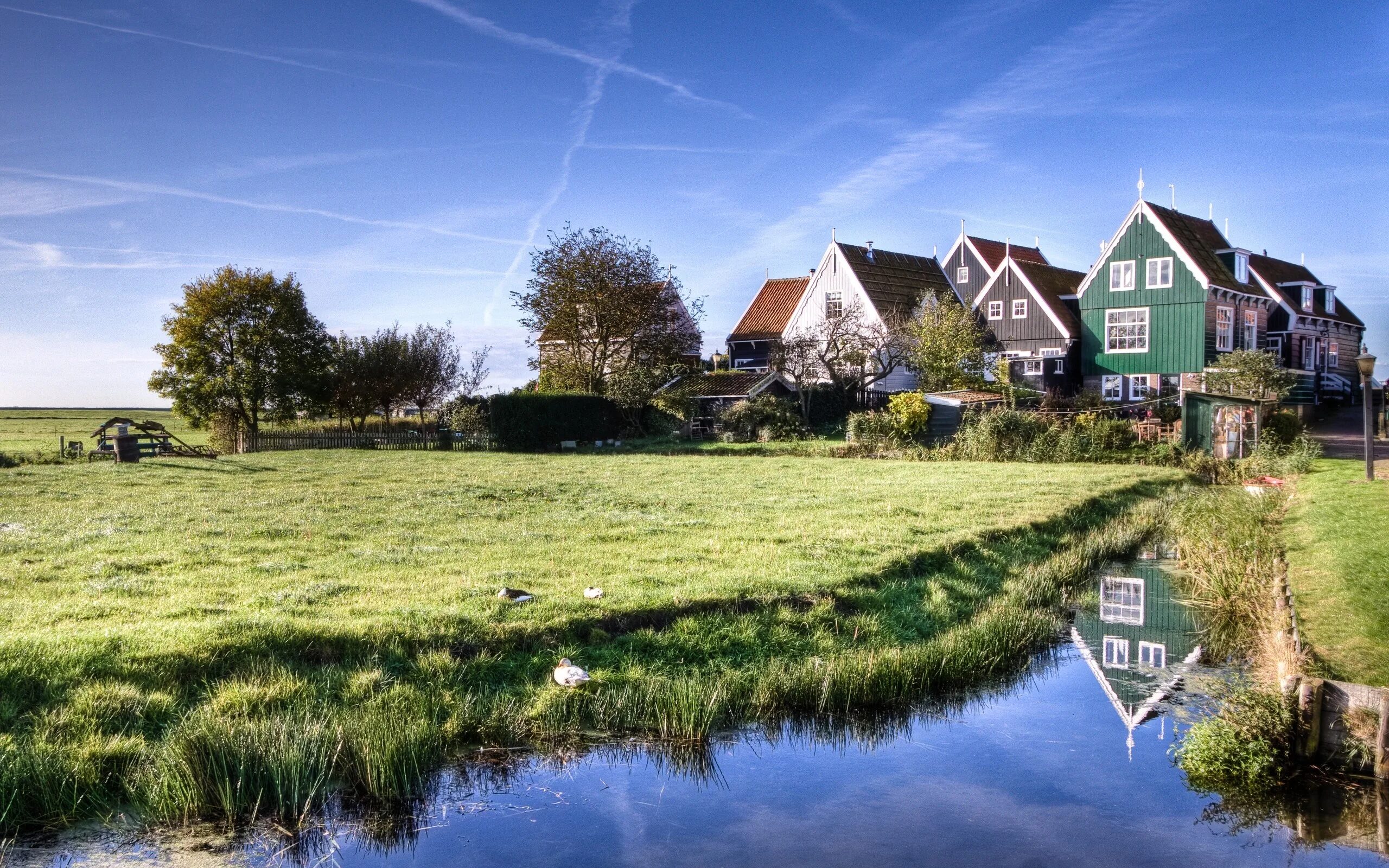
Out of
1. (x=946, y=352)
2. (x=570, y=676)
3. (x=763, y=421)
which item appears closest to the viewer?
(x=570, y=676)

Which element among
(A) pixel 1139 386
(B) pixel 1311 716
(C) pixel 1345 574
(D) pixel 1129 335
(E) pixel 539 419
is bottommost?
(B) pixel 1311 716

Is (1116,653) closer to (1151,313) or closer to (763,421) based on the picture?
(763,421)

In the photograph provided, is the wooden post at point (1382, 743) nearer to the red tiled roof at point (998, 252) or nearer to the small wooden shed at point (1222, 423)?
the small wooden shed at point (1222, 423)

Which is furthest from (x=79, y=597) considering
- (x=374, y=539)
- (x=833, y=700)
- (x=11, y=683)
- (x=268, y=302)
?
(x=268, y=302)

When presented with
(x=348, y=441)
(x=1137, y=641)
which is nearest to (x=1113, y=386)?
(x=348, y=441)

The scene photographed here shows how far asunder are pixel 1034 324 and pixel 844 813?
43768mm

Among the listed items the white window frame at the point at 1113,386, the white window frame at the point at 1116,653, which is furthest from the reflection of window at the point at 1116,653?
the white window frame at the point at 1113,386

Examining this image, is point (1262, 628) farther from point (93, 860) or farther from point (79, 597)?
point (79, 597)

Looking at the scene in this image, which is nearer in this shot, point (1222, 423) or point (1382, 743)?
point (1382, 743)

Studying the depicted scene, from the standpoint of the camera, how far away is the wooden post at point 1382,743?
22.7ft

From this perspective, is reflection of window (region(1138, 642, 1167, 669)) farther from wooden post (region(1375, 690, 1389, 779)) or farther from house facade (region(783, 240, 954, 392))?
house facade (region(783, 240, 954, 392))

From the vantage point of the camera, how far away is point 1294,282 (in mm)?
48688

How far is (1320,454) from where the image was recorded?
28.1 m

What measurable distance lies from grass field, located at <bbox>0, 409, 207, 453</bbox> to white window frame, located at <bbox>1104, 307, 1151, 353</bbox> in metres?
44.6
